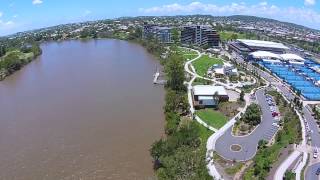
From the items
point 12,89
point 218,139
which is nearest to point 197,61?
point 12,89

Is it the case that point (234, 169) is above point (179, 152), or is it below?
below

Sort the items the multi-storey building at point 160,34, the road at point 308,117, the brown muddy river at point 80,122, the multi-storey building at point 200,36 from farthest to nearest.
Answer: the multi-storey building at point 160,34
the multi-storey building at point 200,36
the brown muddy river at point 80,122
the road at point 308,117

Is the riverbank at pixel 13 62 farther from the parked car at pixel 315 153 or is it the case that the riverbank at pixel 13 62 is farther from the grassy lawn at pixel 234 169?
the parked car at pixel 315 153

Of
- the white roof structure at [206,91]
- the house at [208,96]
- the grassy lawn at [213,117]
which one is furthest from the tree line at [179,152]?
the white roof structure at [206,91]

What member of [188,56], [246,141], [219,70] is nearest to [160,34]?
[188,56]

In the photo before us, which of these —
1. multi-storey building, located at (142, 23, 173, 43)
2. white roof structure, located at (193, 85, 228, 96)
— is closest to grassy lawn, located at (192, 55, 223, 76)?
white roof structure, located at (193, 85, 228, 96)

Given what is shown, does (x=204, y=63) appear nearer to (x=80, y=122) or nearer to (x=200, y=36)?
(x=200, y=36)
